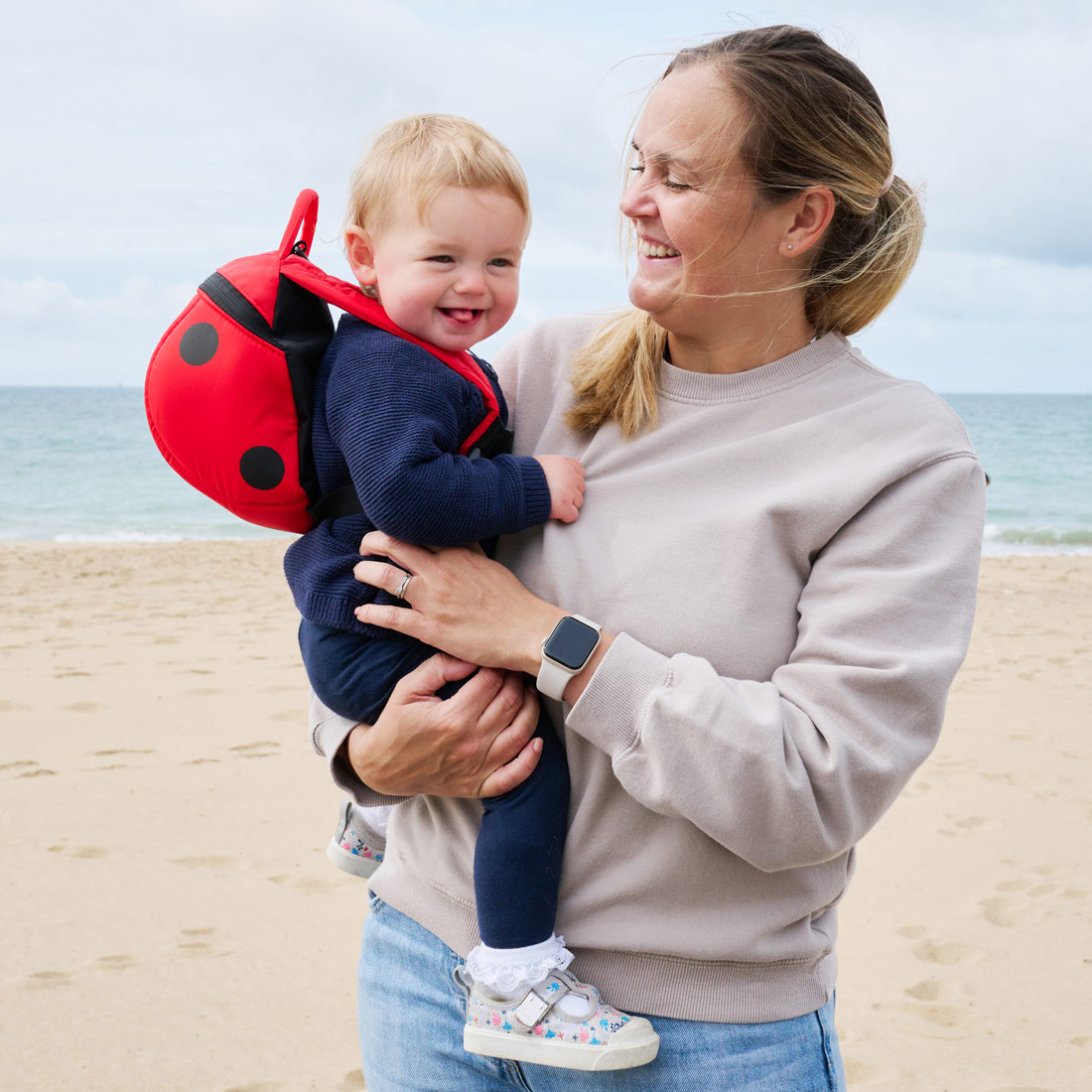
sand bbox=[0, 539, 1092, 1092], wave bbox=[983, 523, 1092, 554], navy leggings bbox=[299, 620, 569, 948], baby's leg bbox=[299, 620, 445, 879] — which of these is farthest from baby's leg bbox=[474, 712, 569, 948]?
wave bbox=[983, 523, 1092, 554]

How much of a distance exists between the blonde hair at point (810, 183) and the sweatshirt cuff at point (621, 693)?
395 mm

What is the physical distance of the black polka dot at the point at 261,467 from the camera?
1.76 m

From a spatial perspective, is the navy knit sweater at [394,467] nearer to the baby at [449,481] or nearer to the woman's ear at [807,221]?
the baby at [449,481]

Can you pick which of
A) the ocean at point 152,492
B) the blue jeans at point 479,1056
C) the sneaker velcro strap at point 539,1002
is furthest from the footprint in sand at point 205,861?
the ocean at point 152,492

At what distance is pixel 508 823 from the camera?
159 cm

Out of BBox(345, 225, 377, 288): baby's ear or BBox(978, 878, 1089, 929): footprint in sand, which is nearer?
BBox(345, 225, 377, 288): baby's ear

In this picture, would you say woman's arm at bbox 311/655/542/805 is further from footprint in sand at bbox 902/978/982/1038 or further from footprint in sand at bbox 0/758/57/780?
footprint in sand at bbox 0/758/57/780

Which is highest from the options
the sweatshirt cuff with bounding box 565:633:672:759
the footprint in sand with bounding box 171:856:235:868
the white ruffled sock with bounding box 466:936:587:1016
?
the sweatshirt cuff with bounding box 565:633:672:759

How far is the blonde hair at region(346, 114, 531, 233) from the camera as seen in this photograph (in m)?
1.82

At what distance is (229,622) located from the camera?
9.17m

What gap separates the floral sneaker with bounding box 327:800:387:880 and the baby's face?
0.86 m

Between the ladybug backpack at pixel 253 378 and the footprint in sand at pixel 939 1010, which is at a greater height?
the ladybug backpack at pixel 253 378

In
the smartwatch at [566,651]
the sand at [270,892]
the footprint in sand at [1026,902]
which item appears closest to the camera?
the smartwatch at [566,651]

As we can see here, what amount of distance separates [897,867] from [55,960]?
10.7ft
